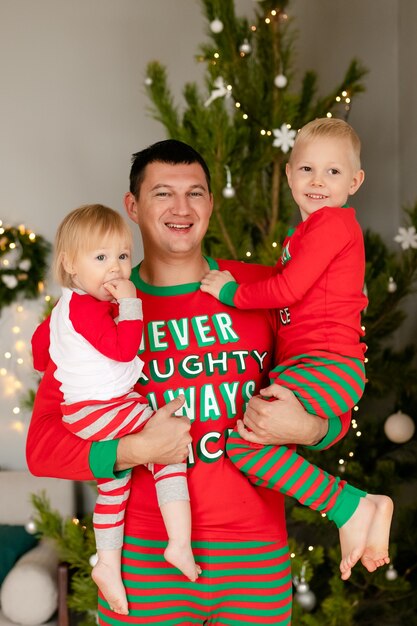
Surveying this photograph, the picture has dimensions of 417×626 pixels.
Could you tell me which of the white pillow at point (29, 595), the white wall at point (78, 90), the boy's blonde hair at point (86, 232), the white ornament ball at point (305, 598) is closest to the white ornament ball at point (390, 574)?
the white ornament ball at point (305, 598)

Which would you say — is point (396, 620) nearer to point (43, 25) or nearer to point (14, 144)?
point (14, 144)

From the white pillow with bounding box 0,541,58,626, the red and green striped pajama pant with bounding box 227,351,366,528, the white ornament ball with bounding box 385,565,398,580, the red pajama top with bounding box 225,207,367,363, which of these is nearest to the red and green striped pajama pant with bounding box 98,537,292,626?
the red and green striped pajama pant with bounding box 227,351,366,528

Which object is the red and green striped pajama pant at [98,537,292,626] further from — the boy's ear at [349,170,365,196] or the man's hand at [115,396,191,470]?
the boy's ear at [349,170,365,196]

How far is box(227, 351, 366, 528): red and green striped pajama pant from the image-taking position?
1.62 metres

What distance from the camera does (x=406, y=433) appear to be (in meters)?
2.83

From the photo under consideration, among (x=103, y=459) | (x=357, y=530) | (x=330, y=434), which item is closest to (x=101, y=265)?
(x=103, y=459)

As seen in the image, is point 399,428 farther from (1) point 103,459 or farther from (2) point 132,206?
(1) point 103,459

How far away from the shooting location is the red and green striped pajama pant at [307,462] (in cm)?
162

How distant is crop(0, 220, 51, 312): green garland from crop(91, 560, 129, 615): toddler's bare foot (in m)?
2.17

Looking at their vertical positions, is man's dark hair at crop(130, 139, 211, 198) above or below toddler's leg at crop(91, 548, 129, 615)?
above

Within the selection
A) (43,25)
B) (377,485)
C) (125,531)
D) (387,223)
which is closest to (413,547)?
(377,485)

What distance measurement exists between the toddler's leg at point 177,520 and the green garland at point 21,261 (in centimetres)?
221

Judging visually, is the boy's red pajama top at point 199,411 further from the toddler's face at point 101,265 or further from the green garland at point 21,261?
the green garland at point 21,261

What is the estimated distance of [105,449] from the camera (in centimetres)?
158
